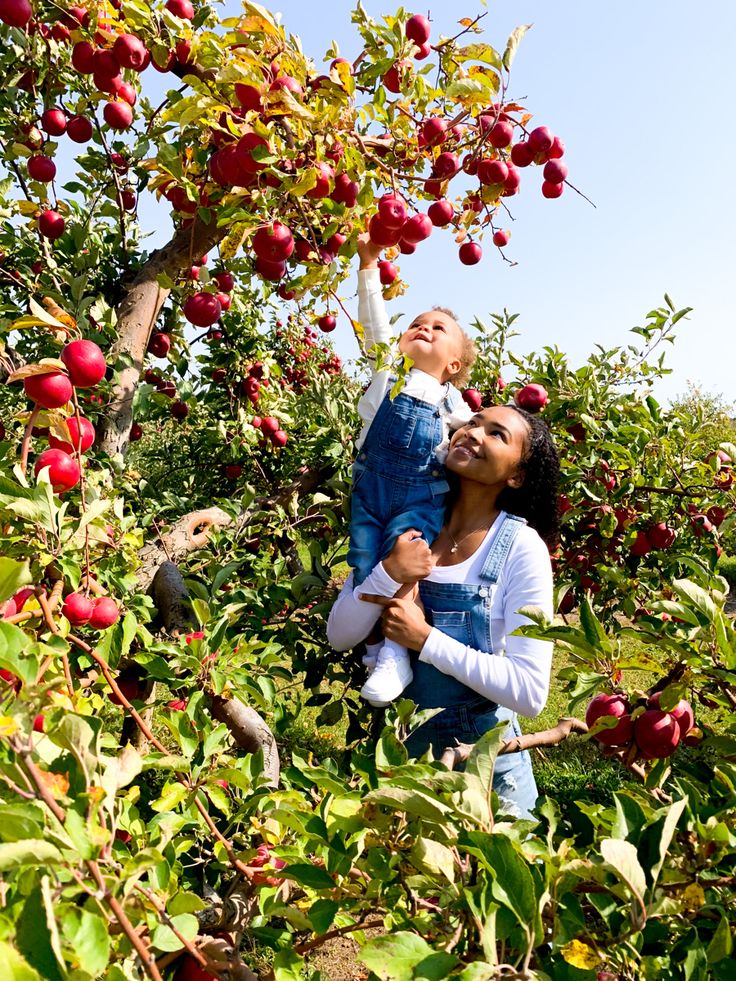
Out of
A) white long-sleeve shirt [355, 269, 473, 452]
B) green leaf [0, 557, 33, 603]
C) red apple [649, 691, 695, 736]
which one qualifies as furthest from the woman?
green leaf [0, 557, 33, 603]

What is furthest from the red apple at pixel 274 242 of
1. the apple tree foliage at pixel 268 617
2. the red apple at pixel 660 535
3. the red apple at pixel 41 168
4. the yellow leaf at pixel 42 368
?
the red apple at pixel 660 535

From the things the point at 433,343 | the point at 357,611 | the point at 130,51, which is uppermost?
the point at 130,51

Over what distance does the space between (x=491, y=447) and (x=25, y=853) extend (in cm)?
165

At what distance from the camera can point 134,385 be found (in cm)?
241

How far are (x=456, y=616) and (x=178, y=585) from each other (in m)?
0.96

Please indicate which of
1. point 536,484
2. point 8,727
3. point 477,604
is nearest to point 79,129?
point 536,484

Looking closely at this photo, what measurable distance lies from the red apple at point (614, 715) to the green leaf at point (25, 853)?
955 millimetres

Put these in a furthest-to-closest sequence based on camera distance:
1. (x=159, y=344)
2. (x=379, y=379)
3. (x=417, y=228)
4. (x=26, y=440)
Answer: (x=159, y=344), (x=379, y=379), (x=417, y=228), (x=26, y=440)

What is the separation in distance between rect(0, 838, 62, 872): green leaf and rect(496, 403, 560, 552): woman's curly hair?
179cm

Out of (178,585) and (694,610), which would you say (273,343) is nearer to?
(178,585)

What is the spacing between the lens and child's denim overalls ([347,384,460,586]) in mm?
2129

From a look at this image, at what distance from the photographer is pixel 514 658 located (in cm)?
180

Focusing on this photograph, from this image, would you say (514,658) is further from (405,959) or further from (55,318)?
(55,318)

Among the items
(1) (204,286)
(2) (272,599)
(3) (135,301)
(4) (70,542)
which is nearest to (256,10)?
(1) (204,286)
